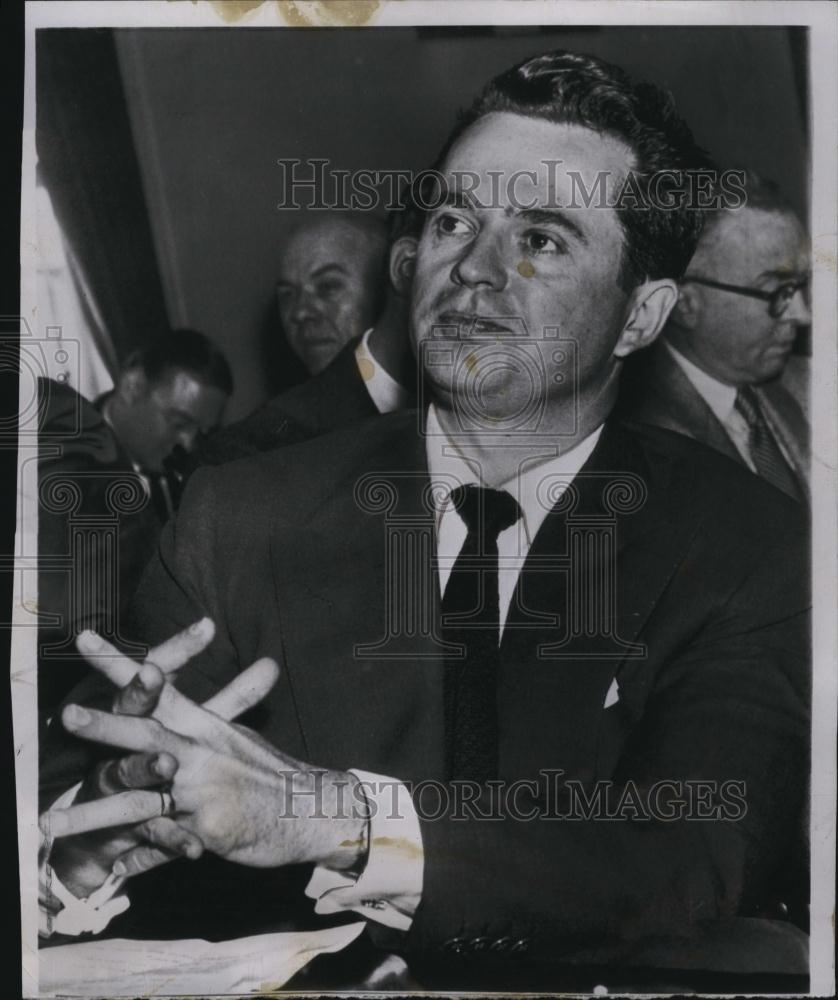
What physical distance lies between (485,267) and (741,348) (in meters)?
0.46

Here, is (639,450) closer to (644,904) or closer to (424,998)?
(644,904)

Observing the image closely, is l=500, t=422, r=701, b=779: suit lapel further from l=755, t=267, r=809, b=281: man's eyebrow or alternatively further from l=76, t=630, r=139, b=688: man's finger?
l=76, t=630, r=139, b=688: man's finger

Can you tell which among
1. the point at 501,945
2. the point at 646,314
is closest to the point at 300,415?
the point at 646,314

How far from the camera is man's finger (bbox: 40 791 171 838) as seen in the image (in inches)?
71.1

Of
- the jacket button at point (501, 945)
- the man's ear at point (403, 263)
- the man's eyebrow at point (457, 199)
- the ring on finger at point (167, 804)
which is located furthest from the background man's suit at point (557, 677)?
the man's eyebrow at point (457, 199)

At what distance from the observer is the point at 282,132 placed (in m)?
1.90

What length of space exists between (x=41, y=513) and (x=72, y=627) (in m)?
0.20

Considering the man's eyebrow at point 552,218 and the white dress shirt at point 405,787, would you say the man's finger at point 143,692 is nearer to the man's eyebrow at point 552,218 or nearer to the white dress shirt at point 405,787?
the white dress shirt at point 405,787

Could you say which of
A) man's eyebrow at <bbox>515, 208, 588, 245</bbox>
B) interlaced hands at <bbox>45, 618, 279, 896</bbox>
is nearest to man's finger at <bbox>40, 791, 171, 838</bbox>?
interlaced hands at <bbox>45, 618, 279, 896</bbox>

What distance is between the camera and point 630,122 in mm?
1865

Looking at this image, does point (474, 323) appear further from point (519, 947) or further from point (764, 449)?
point (519, 947)

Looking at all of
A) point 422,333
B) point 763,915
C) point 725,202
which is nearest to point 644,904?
point 763,915

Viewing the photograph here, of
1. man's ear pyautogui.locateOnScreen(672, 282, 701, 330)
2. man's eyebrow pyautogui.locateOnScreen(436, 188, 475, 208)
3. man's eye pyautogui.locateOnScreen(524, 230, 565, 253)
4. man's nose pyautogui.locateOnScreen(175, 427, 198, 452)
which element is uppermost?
man's eyebrow pyautogui.locateOnScreen(436, 188, 475, 208)

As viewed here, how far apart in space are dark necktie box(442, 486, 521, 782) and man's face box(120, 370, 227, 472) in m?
0.44
